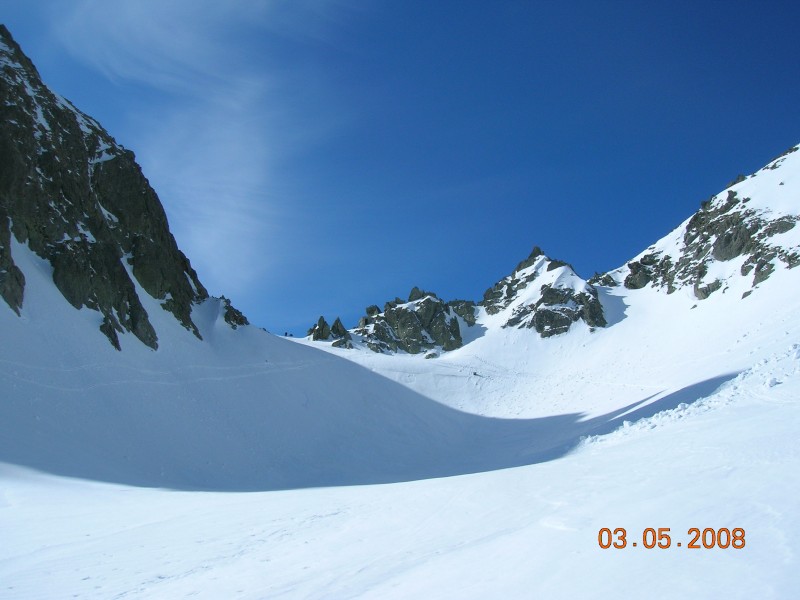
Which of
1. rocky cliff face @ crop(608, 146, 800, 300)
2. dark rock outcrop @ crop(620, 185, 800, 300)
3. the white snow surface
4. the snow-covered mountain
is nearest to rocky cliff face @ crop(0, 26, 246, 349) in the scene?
the snow-covered mountain

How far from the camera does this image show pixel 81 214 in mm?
33531

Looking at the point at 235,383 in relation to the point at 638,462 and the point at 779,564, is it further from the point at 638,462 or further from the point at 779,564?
the point at 779,564

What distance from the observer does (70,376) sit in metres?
23.6

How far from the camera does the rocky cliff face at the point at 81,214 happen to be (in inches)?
1138

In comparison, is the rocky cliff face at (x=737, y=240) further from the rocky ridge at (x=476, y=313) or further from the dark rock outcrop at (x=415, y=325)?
the dark rock outcrop at (x=415, y=325)

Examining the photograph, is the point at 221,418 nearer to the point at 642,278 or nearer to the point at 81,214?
the point at 81,214

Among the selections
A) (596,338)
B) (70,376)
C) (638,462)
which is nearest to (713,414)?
(638,462)

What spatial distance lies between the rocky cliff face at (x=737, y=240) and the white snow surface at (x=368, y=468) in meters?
7.22

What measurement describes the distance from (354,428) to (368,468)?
237 inches

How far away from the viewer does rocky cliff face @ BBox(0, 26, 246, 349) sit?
28.9 meters

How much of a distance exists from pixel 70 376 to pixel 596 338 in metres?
57.1

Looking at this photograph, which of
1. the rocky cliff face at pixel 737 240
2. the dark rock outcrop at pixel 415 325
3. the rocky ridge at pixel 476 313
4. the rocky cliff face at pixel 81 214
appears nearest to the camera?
the rocky cliff face at pixel 81 214

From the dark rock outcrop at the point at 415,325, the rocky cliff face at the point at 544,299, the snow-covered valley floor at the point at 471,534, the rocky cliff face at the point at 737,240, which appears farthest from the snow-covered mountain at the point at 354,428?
the dark rock outcrop at the point at 415,325

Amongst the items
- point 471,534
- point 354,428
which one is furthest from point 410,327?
point 471,534
